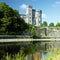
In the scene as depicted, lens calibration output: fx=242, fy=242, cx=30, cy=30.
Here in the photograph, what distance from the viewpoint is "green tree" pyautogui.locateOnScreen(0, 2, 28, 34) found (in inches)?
3273

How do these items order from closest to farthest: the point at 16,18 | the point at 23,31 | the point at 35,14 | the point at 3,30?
1. the point at 3,30
2. the point at 16,18
3. the point at 23,31
4. the point at 35,14

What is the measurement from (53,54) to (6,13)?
66108 mm

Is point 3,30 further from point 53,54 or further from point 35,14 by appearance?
point 35,14

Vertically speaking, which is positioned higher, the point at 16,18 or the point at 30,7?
the point at 30,7

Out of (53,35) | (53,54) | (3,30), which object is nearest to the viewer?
(53,54)

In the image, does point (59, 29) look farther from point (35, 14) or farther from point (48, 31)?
point (35, 14)

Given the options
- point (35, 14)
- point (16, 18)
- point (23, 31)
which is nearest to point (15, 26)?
point (16, 18)

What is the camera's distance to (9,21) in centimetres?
8481

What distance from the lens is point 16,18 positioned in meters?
88.2

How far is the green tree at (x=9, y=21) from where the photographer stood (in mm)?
83125

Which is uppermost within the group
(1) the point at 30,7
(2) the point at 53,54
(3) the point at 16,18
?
(1) the point at 30,7

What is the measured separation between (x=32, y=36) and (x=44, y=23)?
79090mm

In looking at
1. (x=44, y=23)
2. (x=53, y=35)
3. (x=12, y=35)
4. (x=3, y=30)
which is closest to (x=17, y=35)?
(x=12, y=35)

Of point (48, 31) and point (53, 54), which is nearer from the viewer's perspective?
point (53, 54)
